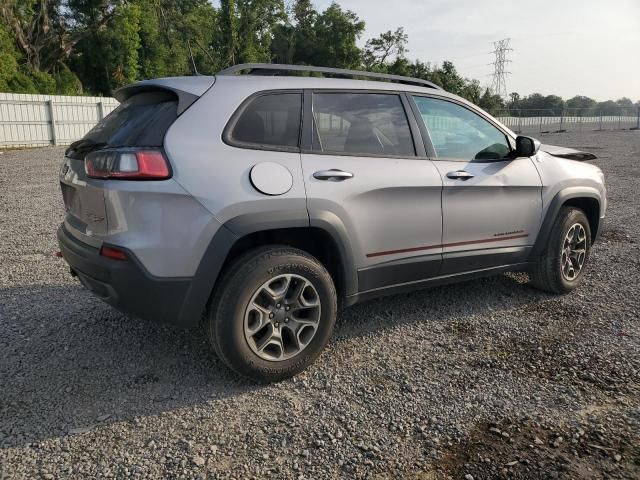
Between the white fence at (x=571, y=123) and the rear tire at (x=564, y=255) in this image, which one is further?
the white fence at (x=571, y=123)

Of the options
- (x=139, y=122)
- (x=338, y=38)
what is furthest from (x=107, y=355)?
(x=338, y=38)

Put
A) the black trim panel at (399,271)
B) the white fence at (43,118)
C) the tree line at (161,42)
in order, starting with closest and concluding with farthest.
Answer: the black trim panel at (399,271) → the white fence at (43,118) → the tree line at (161,42)

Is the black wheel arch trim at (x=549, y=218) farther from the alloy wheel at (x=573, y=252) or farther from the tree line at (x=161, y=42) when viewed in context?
the tree line at (x=161, y=42)

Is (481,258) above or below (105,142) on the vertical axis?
below

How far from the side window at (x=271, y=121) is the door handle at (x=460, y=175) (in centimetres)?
121

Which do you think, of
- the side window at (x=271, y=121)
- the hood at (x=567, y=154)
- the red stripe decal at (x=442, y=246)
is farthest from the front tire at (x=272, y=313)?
the hood at (x=567, y=154)

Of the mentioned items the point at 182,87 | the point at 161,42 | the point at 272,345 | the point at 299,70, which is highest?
the point at 161,42

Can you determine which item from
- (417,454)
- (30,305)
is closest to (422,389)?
(417,454)

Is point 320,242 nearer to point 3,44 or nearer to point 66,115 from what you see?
point 66,115

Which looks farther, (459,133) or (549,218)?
(549,218)

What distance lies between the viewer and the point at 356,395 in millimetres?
3078

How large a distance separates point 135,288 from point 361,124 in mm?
1784

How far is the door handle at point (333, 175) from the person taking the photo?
3242 millimetres

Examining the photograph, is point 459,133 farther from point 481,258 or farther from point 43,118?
point 43,118
